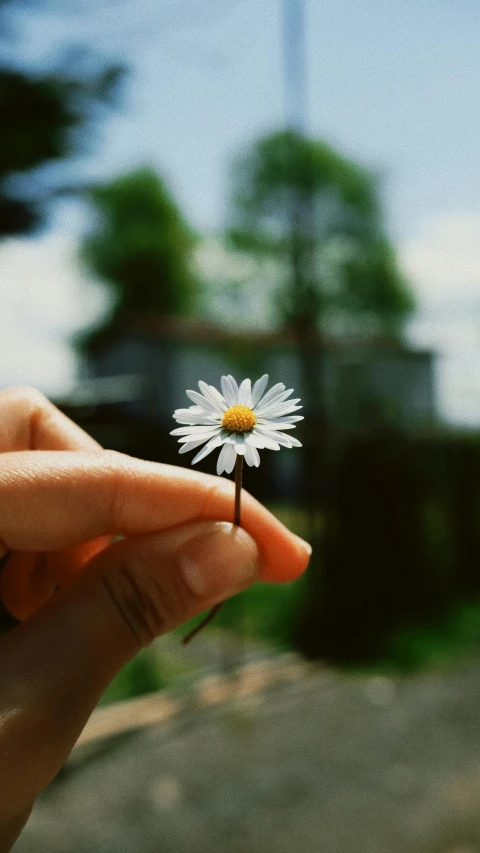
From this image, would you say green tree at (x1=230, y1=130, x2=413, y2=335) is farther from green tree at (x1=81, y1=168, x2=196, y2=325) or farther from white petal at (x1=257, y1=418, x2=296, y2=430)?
white petal at (x1=257, y1=418, x2=296, y2=430)

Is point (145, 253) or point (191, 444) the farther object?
point (145, 253)

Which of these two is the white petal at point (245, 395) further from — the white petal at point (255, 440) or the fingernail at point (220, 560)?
the fingernail at point (220, 560)

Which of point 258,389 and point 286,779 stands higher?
point 258,389


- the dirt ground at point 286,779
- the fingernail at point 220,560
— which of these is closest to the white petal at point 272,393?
the fingernail at point 220,560

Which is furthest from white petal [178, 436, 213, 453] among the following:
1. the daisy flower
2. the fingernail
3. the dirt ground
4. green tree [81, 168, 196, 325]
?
green tree [81, 168, 196, 325]

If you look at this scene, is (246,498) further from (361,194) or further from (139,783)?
(361,194)

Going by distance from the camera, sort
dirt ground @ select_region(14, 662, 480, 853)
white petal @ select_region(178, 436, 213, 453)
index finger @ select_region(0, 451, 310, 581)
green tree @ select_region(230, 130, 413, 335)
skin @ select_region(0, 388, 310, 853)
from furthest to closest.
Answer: green tree @ select_region(230, 130, 413, 335) < dirt ground @ select_region(14, 662, 480, 853) < index finger @ select_region(0, 451, 310, 581) < skin @ select_region(0, 388, 310, 853) < white petal @ select_region(178, 436, 213, 453)

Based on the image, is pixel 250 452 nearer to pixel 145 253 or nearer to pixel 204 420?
pixel 204 420

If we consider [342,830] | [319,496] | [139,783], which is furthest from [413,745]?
[319,496]

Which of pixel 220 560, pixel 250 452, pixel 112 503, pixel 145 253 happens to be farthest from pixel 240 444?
pixel 145 253
